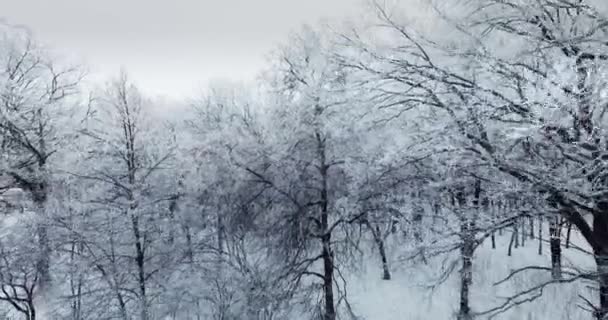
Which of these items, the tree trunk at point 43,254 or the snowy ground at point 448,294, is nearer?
the tree trunk at point 43,254

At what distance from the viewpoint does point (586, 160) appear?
12.4ft

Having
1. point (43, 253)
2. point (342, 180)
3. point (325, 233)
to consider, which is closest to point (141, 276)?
point (43, 253)

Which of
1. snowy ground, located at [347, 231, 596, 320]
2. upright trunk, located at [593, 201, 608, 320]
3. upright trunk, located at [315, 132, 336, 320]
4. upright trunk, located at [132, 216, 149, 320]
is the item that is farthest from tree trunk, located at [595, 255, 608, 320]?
upright trunk, located at [132, 216, 149, 320]

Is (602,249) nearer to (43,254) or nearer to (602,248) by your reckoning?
(602,248)

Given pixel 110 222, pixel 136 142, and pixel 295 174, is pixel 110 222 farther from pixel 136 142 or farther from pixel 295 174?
pixel 295 174

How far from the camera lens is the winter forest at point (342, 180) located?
4.27 m

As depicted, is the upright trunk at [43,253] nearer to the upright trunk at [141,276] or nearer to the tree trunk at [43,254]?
the tree trunk at [43,254]

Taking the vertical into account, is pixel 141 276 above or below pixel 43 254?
below

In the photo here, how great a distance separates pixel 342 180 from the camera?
37.1ft

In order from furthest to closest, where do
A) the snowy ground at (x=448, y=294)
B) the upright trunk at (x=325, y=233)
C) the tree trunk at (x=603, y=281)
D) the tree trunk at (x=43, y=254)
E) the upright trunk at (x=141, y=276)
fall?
1. the snowy ground at (x=448, y=294)
2. the tree trunk at (x=43, y=254)
3. the upright trunk at (x=141, y=276)
4. the upright trunk at (x=325, y=233)
5. the tree trunk at (x=603, y=281)

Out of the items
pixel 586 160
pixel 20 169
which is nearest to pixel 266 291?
pixel 586 160

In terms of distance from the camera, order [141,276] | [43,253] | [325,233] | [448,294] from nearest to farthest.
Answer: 1. [325,233]
2. [141,276]
3. [43,253]
4. [448,294]

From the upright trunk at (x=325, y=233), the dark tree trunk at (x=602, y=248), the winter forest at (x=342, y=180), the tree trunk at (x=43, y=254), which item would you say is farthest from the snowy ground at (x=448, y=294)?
the tree trunk at (x=43, y=254)

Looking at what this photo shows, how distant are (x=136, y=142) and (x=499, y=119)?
1106 cm
